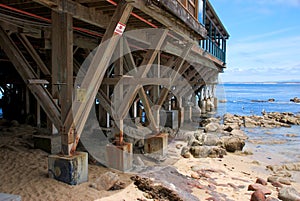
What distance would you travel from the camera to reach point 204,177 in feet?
20.5

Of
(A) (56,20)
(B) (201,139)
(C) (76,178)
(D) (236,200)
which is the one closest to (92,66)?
(A) (56,20)

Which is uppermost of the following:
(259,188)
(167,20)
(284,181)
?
(167,20)

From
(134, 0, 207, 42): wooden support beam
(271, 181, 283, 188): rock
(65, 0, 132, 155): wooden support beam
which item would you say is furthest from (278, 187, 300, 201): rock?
(65, 0, 132, 155): wooden support beam

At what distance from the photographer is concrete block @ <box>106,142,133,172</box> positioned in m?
5.64

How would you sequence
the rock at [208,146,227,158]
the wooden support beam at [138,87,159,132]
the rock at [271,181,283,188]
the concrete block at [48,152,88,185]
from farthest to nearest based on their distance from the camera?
the rock at [208,146,227,158], the wooden support beam at [138,87,159,132], the rock at [271,181,283,188], the concrete block at [48,152,88,185]

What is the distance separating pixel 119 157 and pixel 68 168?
5.11 ft

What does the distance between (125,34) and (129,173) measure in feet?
9.68

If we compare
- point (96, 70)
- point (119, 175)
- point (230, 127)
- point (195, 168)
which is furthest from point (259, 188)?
point (230, 127)

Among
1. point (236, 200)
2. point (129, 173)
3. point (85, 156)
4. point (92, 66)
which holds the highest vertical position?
point (92, 66)

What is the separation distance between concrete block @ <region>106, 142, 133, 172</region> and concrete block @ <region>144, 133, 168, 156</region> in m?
1.66

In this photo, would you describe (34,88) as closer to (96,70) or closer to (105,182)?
(96,70)

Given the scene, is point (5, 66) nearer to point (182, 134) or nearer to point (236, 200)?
point (182, 134)

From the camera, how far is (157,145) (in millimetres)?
7359

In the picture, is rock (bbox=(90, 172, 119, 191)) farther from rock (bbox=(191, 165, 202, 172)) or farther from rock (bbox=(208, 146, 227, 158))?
rock (bbox=(208, 146, 227, 158))
